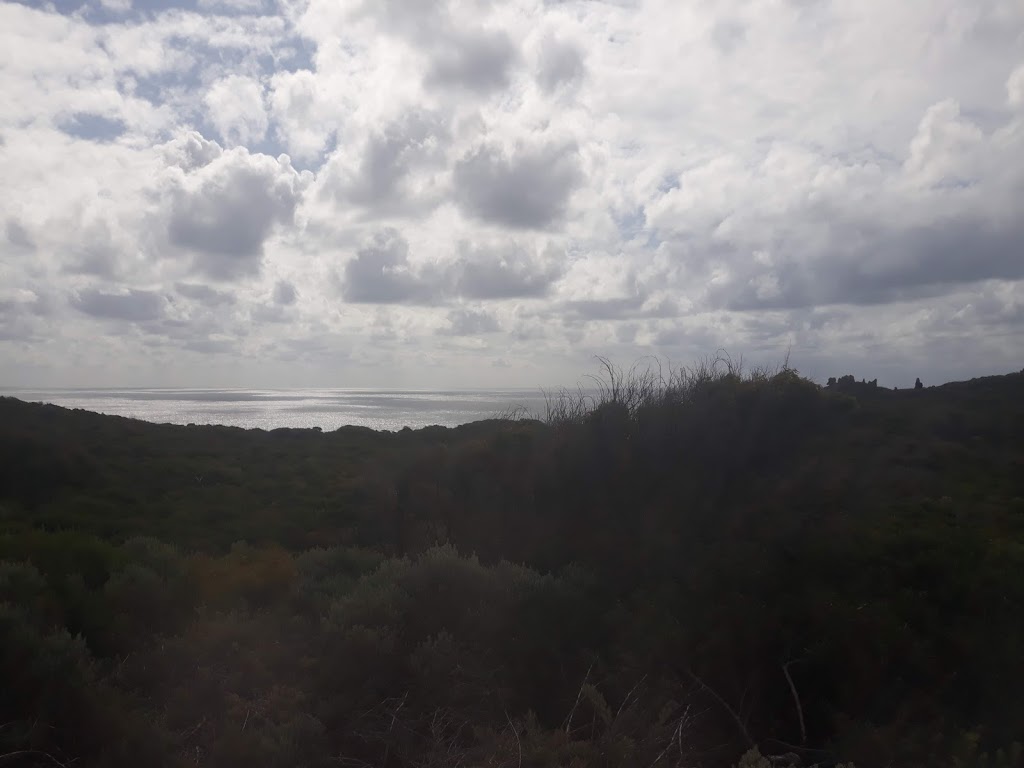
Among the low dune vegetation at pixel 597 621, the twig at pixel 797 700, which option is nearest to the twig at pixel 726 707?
the low dune vegetation at pixel 597 621

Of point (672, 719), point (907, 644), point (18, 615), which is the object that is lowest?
point (672, 719)

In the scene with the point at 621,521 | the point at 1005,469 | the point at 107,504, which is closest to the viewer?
the point at 621,521

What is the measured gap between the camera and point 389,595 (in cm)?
686

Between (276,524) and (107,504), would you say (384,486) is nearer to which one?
(276,524)

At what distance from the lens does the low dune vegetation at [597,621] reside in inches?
194

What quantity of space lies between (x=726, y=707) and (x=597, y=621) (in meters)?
1.56

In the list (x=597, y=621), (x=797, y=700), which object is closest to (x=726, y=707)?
(x=797, y=700)

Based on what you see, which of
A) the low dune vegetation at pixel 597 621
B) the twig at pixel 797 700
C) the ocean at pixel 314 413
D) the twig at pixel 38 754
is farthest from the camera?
the ocean at pixel 314 413

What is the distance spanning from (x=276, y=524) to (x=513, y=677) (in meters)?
8.91

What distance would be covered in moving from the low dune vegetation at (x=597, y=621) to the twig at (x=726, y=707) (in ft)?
0.12

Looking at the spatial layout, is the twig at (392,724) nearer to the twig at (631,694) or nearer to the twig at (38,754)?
the twig at (631,694)

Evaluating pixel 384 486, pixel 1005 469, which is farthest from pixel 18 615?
pixel 1005 469

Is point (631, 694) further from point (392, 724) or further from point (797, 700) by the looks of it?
point (392, 724)

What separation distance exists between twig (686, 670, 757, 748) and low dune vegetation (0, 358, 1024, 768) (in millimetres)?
38
